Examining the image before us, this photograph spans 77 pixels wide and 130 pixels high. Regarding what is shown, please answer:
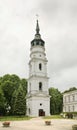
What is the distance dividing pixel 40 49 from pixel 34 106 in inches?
590

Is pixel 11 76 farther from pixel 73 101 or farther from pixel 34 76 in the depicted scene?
pixel 73 101

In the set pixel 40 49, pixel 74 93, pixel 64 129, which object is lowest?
pixel 64 129

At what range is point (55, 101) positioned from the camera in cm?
8131

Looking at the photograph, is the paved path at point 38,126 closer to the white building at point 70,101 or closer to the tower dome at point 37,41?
the tower dome at point 37,41

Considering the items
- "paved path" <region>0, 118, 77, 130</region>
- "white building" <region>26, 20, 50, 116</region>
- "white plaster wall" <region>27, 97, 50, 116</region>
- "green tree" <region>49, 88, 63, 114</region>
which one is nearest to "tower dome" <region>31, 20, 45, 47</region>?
"white building" <region>26, 20, 50, 116</region>

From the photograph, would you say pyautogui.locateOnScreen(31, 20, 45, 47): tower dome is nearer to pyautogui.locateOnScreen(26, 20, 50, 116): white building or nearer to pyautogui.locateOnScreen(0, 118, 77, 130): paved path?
pyautogui.locateOnScreen(26, 20, 50, 116): white building

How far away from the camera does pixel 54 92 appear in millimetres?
83438

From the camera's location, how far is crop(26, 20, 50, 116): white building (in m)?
53.2

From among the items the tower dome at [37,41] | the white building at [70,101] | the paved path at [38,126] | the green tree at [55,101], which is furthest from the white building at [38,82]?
the green tree at [55,101]

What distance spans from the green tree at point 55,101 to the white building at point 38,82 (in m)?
24.6

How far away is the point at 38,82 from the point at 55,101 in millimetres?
28402

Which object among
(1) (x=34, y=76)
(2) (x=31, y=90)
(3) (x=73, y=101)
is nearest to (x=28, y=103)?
(2) (x=31, y=90)

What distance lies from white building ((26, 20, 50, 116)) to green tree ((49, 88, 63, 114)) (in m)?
24.6

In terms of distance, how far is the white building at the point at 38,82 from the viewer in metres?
53.2
